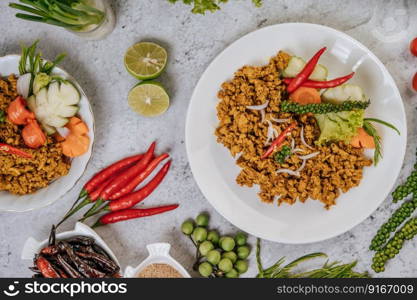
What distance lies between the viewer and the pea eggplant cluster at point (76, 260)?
3145 millimetres

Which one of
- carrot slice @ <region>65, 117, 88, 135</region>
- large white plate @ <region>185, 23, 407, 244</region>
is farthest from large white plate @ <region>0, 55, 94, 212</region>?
large white plate @ <region>185, 23, 407, 244</region>

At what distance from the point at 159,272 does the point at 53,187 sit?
0.93 meters

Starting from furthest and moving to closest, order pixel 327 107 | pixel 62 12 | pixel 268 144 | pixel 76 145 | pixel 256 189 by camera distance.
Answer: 1. pixel 256 189
2. pixel 76 145
3. pixel 268 144
4. pixel 327 107
5. pixel 62 12

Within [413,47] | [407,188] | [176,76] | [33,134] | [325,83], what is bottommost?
[407,188]

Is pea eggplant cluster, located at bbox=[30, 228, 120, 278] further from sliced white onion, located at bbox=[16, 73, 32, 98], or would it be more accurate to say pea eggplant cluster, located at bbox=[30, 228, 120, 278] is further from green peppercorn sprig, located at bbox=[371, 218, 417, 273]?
green peppercorn sprig, located at bbox=[371, 218, 417, 273]

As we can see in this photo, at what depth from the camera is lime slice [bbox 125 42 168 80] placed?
3088 mm

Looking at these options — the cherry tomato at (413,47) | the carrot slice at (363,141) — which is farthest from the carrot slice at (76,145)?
the cherry tomato at (413,47)

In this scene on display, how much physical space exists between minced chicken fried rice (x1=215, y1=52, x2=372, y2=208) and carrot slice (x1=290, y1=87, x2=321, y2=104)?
0.30ft

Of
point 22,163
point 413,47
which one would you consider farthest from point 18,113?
point 413,47

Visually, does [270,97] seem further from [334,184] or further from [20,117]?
[20,117]

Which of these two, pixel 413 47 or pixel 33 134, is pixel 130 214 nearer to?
pixel 33 134

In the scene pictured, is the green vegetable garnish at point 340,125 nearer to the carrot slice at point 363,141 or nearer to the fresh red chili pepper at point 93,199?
the carrot slice at point 363,141

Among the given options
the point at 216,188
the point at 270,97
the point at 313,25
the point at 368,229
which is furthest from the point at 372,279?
the point at 313,25

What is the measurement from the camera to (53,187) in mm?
3125
